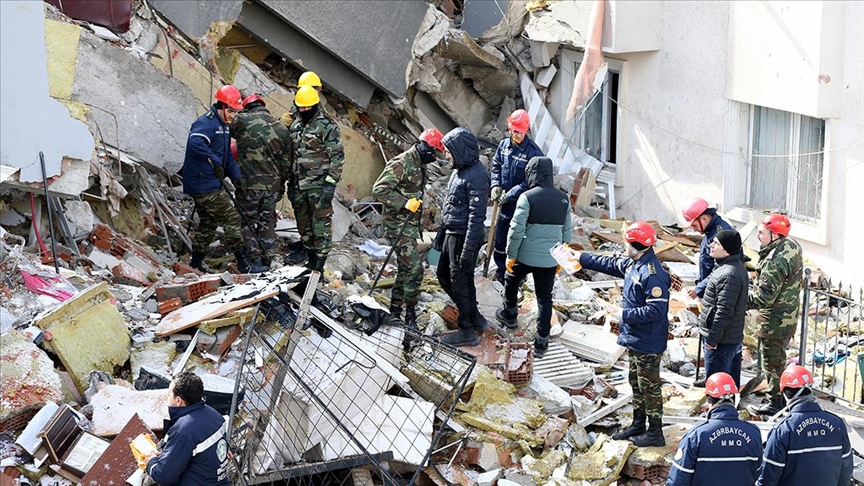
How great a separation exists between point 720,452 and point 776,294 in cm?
268

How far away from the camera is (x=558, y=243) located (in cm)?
920

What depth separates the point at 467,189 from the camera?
914 centimetres

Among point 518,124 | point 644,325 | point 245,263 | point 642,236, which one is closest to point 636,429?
point 644,325

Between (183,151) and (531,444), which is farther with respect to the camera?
(183,151)

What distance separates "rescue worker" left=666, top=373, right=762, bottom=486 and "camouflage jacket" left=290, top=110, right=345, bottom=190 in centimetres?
498

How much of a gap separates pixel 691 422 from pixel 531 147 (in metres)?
3.28

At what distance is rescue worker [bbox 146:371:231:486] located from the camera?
5.99 metres

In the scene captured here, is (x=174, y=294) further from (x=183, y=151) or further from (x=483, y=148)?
(x=483, y=148)

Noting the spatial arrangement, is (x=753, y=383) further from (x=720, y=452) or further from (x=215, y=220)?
(x=215, y=220)

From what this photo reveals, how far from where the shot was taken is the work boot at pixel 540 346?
9539 millimetres

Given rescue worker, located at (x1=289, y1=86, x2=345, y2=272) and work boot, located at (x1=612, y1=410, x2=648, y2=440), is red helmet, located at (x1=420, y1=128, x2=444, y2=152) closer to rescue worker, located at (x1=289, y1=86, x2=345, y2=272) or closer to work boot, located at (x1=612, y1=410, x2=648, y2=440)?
rescue worker, located at (x1=289, y1=86, x2=345, y2=272)

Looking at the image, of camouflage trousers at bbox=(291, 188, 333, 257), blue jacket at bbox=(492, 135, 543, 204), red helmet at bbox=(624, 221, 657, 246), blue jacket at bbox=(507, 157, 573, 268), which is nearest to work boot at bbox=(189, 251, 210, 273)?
camouflage trousers at bbox=(291, 188, 333, 257)

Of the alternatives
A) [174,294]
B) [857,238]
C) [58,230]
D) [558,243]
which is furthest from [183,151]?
[857,238]

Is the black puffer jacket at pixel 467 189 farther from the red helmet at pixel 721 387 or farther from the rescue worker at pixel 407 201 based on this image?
the red helmet at pixel 721 387
